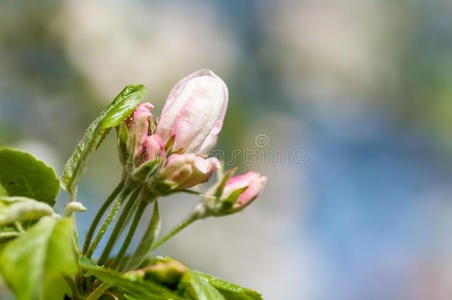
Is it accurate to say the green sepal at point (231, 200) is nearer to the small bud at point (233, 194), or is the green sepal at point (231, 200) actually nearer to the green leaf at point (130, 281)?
the small bud at point (233, 194)

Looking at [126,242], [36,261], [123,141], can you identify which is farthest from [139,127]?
[36,261]

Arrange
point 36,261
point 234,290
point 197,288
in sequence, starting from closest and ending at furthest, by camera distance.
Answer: point 36,261, point 197,288, point 234,290

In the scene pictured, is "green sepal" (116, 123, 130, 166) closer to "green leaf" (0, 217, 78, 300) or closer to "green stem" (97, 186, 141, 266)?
"green stem" (97, 186, 141, 266)

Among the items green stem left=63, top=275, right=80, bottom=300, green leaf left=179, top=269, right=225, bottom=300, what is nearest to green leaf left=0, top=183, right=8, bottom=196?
green stem left=63, top=275, right=80, bottom=300

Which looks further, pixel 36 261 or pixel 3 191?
pixel 3 191

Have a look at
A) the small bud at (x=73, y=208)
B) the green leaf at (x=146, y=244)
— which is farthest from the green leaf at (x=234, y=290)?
the small bud at (x=73, y=208)

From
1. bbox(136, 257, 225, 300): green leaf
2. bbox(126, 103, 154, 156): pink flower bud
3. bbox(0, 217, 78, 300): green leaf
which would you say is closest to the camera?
bbox(0, 217, 78, 300): green leaf

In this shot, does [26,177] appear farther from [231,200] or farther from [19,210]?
[231,200]

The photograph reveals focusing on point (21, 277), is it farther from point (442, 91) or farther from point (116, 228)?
point (442, 91)
